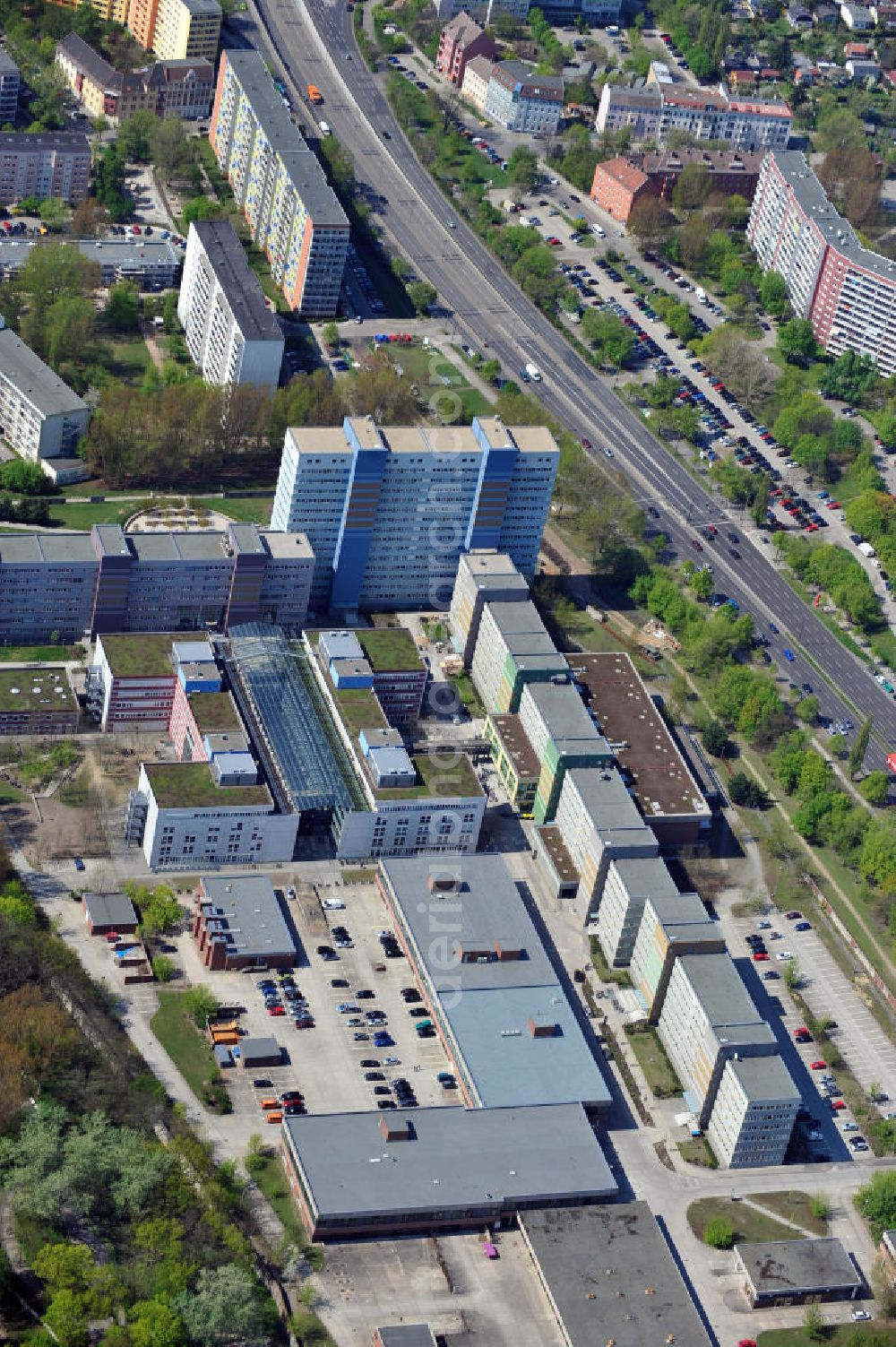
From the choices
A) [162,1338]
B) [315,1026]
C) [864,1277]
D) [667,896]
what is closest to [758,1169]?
[864,1277]

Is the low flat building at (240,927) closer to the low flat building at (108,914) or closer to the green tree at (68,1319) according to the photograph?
the low flat building at (108,914)

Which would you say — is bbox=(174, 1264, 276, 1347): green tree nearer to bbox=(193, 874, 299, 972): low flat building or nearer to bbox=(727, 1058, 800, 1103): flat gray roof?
bbox=(193, 874, 299, 972): low flat building

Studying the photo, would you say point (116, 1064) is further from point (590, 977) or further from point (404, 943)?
point (590, 977)

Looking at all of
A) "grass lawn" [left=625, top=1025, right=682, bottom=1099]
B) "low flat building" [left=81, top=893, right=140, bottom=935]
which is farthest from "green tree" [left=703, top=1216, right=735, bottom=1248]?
"low flat building" [left=81, top=893, right=140, bottom=935]

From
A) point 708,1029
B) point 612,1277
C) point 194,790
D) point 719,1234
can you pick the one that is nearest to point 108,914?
point 194,790

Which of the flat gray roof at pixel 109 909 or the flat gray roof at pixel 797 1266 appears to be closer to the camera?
the flat gray roof at pixel 797 1266

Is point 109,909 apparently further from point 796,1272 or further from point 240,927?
point 796,1272

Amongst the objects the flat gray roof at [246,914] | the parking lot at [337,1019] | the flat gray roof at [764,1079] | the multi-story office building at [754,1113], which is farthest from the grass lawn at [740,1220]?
the flat gray roof at [246,914]
